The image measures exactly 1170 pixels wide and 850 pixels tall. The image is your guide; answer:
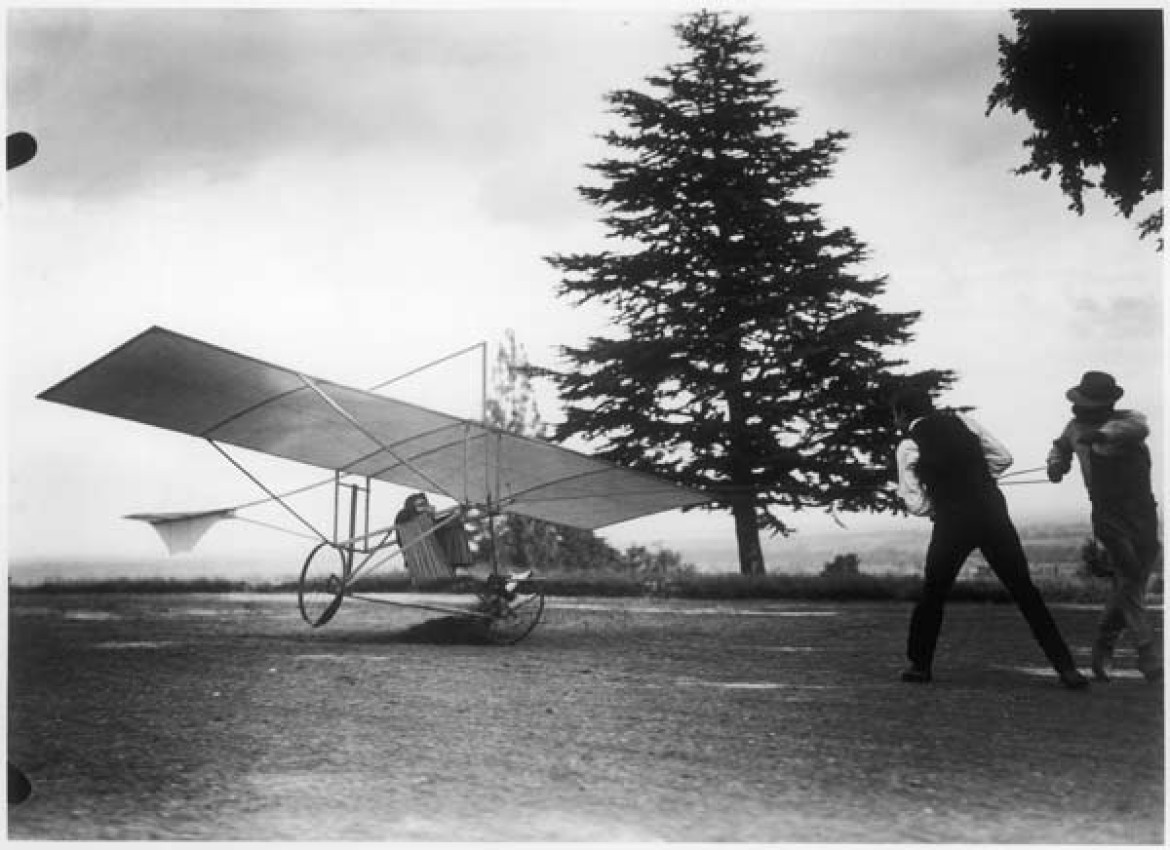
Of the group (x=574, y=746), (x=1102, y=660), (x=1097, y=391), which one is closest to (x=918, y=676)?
(x=1102, y=660)

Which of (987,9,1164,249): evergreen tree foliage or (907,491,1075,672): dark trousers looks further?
(987,9,1164,249): evergreen tree foliage

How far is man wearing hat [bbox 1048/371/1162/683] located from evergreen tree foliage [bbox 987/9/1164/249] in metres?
1.57

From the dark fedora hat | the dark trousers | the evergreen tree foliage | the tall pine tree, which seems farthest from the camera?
the tall pine tree

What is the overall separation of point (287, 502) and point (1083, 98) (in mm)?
6612

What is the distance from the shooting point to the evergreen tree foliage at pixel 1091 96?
6.07 meters

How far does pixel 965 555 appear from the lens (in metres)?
5.44

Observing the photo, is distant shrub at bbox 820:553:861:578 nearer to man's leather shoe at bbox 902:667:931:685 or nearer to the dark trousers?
man's leather shoe at bbox 902:667:931:685

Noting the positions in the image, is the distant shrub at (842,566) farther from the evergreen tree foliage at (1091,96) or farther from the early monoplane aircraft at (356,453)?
the evergreen tree foliage at (1091,96)

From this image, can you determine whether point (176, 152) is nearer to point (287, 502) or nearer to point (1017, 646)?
point (287, 502)

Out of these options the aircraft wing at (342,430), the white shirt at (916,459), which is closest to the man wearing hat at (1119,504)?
the white shirt at (916,459)

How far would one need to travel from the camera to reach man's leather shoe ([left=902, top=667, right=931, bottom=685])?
562cm

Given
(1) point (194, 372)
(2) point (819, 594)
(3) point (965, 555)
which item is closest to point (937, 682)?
(3) point (965, 555)

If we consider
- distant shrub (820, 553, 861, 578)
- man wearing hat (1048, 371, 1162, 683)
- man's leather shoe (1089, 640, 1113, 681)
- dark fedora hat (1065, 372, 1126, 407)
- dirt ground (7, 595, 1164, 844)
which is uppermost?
dark fedora hat (1065, 372, 1126, 407)

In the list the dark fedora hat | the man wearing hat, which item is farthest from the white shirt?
the dark fedora hat
